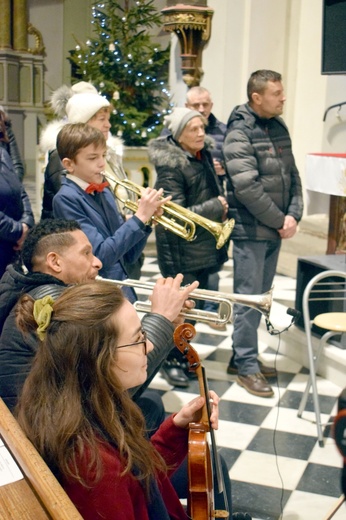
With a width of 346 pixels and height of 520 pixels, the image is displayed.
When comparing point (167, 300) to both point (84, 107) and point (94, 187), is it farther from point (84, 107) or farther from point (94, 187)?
point (84, 107)

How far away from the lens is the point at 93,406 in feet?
5.19

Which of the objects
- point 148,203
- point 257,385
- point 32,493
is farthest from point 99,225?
point 32,493

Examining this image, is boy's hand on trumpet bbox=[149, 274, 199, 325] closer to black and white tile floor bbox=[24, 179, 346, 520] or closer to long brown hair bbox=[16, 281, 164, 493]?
long brown hair bbox=[16, 281, 164, 493]

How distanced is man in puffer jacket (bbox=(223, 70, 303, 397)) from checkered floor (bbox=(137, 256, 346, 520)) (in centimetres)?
17

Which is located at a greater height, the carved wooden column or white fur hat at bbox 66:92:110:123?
the carved wooden column

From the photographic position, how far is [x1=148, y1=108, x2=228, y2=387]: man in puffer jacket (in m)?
3.96

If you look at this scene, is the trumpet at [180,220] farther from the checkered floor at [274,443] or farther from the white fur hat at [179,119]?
the checkered floor at [274,443]

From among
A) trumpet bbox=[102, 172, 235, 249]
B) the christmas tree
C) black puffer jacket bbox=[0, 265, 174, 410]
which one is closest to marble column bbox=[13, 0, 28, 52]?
the christmas tree

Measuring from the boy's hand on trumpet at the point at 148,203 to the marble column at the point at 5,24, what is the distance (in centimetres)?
994

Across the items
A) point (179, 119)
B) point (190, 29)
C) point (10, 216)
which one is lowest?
point (10, 216)

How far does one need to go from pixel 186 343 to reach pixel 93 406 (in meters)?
0.50

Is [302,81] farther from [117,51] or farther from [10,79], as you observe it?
[10,79]

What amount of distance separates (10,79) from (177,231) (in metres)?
9.96

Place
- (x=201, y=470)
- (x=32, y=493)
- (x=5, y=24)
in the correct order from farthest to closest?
(x=5, y=24), (x=201, y=470), (x=32, y=493)
